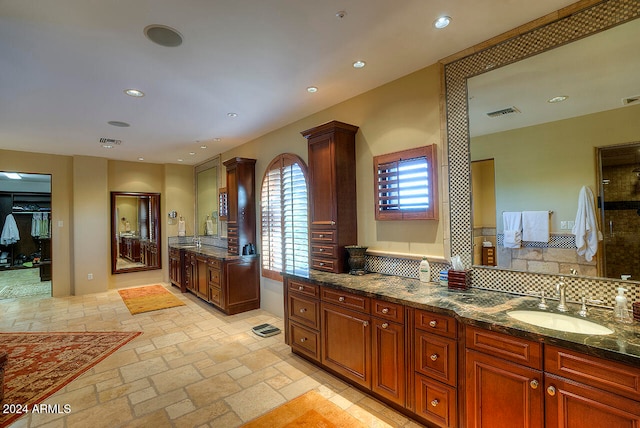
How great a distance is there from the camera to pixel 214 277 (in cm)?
509

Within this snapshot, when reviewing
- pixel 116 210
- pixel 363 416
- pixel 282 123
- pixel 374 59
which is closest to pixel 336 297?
pixel 363 416

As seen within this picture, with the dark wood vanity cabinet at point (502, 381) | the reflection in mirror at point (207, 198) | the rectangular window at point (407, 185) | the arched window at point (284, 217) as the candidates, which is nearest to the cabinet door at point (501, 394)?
the dark wood vanity cabinet at point (502, 381)

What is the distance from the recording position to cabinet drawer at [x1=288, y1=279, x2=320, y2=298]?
3.04 m

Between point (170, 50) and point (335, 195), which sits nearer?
point (170, 50)

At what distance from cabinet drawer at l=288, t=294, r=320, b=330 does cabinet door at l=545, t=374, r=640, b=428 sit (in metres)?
1.89

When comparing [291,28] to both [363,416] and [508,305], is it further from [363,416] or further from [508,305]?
[363,416]

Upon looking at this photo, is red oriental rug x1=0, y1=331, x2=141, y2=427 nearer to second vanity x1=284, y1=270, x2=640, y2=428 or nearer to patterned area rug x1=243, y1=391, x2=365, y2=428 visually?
patterned area rug x1=243, y1=391, x2=365, y2=428

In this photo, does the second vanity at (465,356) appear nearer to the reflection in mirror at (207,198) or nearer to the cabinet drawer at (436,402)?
the cabinet drawer at (436,402)

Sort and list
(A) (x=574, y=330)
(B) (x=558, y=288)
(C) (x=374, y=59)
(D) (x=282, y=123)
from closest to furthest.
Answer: (A) (x=574, y=330), (B) (x=558, y=288), (C) (x=374, y=59), (D) (x=282, y=123)

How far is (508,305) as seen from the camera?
80.4 inches

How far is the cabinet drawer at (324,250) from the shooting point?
3290 millimetres

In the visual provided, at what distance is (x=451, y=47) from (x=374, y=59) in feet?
2.05

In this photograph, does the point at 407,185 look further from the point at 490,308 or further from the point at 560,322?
the point at 560,322

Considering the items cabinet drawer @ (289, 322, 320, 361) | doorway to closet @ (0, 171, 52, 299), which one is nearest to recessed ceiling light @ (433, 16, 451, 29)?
cabinet drawer @ (289, 322, 320, 361)
